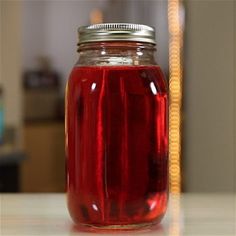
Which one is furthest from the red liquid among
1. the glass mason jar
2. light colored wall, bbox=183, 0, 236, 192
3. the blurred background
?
light colored wall, bbox=183, 0, 236, 192

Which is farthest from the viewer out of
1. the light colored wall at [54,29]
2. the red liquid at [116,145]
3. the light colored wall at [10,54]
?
the light colored wall at [54,29]

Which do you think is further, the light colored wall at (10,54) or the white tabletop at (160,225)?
the light colored wall at (10,54)

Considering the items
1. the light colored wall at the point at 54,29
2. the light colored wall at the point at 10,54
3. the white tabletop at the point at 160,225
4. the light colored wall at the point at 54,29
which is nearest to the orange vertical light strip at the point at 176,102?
the light colored wall at the point at 10,54

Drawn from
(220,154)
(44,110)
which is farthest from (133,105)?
(44,110)

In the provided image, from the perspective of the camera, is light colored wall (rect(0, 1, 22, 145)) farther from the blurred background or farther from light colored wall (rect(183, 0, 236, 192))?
light colored wall (rect(183, 0, 236, 192))

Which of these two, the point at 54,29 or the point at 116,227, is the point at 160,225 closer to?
the point at 116,227

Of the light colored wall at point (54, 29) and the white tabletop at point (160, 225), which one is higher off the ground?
the light colored wall at point (54, 29)

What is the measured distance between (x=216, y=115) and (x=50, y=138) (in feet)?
6.13

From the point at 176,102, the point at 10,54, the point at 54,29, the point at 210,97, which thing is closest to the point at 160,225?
the point at 210,97

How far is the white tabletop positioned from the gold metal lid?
159 millimetres

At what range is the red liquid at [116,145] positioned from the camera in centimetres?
46

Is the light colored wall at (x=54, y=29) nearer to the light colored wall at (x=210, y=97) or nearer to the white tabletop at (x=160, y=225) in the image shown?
the light colored wall at (x=210, y=97)

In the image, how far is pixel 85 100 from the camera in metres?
0.47

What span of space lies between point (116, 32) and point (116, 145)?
0.30 feet
